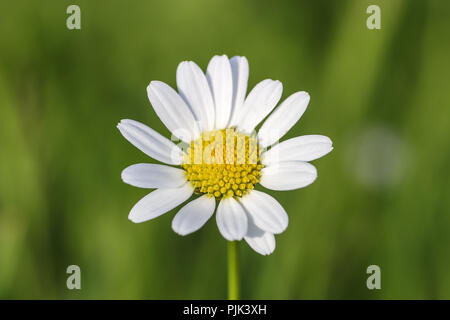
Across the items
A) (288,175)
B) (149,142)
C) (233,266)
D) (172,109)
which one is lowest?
(233,266)

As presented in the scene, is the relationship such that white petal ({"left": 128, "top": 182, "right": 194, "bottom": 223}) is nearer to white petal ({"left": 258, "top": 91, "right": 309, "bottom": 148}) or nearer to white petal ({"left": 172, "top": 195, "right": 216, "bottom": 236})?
white petal ({"left": 172, "top": 195, "right": 216, "bottom": 236})

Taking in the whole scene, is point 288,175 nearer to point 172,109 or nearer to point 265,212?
point 265,212

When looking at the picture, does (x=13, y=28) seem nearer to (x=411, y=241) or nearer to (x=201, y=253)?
(x=201, y=253)

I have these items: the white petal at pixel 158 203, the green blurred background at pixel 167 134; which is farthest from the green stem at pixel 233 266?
the green blurred background at pixel 167 134

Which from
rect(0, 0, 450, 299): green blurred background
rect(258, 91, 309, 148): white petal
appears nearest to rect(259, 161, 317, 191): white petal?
rect(258, 91, 309, 148): white petal

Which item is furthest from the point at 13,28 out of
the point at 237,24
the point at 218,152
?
the point at 218,152

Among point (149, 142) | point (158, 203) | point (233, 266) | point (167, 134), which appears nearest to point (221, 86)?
point (149, 142)
